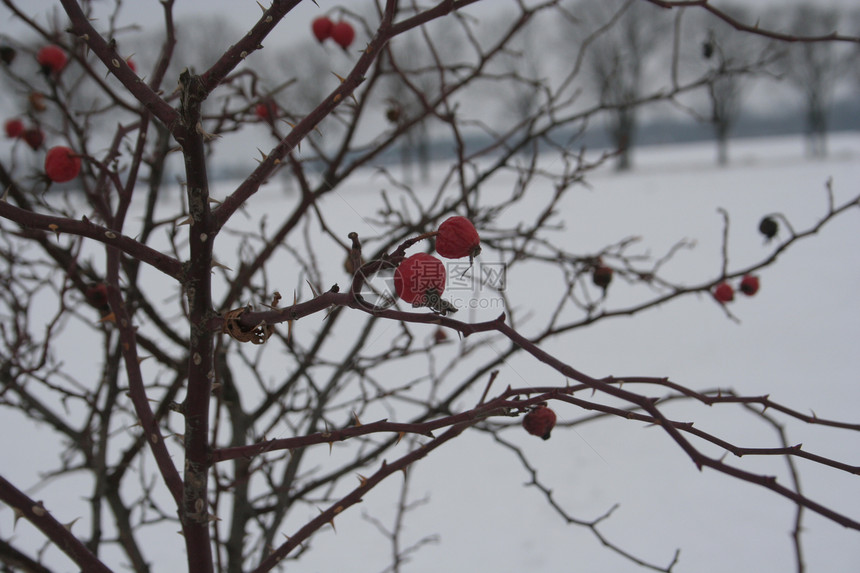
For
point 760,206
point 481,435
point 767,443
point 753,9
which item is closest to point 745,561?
point 767,443

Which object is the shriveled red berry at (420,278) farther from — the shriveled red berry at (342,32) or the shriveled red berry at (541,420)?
the shriveled red berry at (342,32)

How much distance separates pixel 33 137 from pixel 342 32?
2.18 feet

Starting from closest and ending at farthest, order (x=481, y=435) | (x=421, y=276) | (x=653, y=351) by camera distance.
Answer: (x=421, y=276) → (x=481, y=435) → (x=653, y=351)

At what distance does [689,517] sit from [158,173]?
1746mm

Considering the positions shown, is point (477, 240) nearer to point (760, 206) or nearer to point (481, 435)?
point (481, 435)

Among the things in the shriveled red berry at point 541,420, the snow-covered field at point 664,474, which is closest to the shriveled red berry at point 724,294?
the snow-covered field at point 664,474

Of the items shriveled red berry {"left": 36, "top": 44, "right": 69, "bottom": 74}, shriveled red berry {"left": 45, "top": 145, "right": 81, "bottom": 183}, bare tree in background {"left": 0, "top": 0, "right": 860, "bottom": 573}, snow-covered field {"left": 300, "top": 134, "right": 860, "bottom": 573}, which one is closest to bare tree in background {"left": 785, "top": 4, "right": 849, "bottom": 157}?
snow-covered field {"left": 300, "top": 134, "right": 860, "bottom": 573}

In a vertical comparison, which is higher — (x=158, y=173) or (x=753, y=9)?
(x=753, y=9)

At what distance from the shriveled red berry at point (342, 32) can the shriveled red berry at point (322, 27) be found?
11 millimetres

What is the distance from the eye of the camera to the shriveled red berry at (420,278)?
431 mm

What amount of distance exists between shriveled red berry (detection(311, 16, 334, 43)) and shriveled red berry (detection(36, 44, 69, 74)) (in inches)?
20.3

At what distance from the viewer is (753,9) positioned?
1527 cm

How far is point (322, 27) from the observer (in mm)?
1299

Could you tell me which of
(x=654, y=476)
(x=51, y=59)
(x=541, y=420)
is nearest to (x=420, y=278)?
(x=541, y=420)
